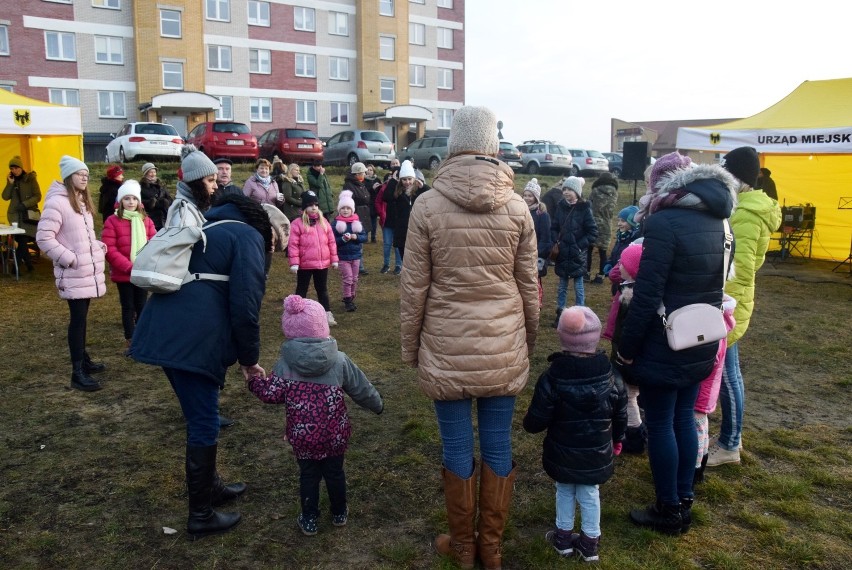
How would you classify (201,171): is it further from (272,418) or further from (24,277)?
(24,277)

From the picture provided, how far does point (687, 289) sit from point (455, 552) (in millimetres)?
1667

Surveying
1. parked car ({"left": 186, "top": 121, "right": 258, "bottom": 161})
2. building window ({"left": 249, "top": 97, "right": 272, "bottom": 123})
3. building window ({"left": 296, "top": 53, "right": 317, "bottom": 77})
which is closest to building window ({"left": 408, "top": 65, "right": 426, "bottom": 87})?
building window ({"left": 296, "top": 53, "right": 317, "bottom": 77})

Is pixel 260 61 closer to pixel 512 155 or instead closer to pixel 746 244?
pixel 512 155

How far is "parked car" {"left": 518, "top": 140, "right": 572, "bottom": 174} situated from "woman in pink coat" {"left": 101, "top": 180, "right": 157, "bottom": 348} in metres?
24.6

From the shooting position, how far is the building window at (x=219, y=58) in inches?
1395

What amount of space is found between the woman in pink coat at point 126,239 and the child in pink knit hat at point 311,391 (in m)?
3.69

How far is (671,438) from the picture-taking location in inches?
130

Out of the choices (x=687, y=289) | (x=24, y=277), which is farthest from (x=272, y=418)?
(x=24, y=277)

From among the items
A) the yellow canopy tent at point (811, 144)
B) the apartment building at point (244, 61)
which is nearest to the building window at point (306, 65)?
the apartment building at point (244, 61)

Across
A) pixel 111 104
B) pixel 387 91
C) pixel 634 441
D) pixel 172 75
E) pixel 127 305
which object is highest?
pixel 387 91

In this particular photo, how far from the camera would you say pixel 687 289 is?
3.16 m

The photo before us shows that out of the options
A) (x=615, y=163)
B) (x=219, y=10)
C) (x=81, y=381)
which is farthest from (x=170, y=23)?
(x=81, y=381)

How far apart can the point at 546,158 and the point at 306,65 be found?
17193 mm

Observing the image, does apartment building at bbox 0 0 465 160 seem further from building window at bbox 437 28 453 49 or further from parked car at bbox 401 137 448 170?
parked car at bbox 401 137 448 170
